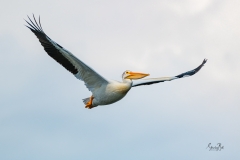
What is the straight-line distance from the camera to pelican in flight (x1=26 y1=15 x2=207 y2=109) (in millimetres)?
16781

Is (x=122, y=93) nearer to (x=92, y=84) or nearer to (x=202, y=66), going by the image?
(x=92, y=84)

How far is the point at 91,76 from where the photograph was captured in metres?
17.0

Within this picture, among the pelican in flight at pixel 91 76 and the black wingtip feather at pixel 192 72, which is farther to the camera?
the black wingtip feather at pixel 192 72

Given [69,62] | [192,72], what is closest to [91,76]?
[69,62]

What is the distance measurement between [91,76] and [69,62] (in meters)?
0.68

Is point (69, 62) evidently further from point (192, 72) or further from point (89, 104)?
point (192, 72)

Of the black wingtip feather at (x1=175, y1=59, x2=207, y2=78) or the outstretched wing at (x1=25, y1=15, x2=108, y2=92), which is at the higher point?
the black wingtip feather at (x1=175, y1=59, x2=207, y2=78)

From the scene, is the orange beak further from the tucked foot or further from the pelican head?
the tucked foot

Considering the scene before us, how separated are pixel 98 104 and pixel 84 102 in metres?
0.57

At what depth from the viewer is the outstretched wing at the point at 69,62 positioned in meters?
16.7

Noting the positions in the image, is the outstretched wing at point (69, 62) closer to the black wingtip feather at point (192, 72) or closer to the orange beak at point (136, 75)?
the orange beak at point (136, 75)

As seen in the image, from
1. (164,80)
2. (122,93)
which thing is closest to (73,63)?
(122,93)

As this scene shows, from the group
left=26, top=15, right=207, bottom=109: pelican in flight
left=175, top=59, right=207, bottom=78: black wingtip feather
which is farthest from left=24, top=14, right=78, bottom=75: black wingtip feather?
left=175, top=59, right=207, bottom=78: black wingtip feather

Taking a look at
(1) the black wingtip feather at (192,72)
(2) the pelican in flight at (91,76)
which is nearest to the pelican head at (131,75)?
(2) the pelican in flight at (91,76)
